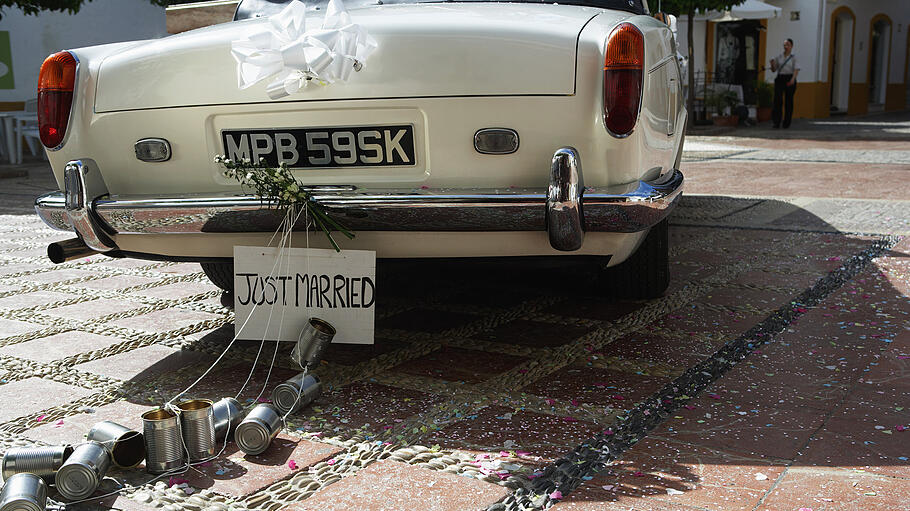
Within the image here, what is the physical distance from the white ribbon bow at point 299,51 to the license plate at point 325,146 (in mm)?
138

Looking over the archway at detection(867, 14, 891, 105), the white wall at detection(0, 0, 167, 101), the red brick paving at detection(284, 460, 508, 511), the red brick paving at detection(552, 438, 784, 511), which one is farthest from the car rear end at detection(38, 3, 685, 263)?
the archway at detection(867, 14, 891, 105)

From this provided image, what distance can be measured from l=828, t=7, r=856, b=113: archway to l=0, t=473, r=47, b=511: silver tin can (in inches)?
936

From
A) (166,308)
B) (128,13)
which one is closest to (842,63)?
(128,13)

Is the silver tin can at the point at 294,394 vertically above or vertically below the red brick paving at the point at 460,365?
above

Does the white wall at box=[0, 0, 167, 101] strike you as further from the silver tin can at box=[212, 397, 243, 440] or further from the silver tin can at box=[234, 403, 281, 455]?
the silver tin can at box=[234, 403, 281, 455]

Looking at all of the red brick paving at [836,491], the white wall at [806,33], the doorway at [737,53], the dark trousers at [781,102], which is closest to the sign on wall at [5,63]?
the white wall at [806,33]

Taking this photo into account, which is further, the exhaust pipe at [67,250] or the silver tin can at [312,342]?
the exhaust pipe at [67,250]

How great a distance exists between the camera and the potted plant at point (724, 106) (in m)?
18.3

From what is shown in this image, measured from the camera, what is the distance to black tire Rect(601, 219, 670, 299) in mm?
3479

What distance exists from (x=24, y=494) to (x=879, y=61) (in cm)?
2847

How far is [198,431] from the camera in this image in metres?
2.20

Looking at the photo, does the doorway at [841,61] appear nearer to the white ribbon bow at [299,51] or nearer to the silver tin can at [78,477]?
the white ribbon bow at [299,51]

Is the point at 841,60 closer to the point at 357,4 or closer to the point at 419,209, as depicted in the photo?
the point at 357,4

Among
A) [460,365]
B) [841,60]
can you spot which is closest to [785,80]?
[841,60]
